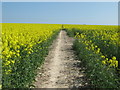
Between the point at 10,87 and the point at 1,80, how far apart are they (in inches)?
13.9

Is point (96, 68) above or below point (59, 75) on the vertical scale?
above

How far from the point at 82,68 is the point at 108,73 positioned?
11.1 ft

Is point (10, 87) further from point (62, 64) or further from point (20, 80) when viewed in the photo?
point (62, 64)

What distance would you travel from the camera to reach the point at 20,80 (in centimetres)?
674

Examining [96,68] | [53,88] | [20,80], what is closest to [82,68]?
[96,68]

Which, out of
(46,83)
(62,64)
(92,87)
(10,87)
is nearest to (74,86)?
(92,87)

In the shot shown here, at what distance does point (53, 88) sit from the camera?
7742 millimetres

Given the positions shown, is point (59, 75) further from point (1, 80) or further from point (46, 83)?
point (1, 80)

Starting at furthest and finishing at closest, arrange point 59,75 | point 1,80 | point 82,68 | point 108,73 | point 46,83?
1. point 82,68
2. point 59,75
3. point 46,83
4. point 108,73
5. point 1,80

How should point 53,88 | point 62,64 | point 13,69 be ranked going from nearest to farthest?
1. point 13,69
2. point 53,88
3. point 62,64

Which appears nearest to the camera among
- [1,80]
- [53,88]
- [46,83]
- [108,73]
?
[1,80]

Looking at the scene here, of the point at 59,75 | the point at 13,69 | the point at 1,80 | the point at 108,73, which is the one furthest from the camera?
the point at 59,75

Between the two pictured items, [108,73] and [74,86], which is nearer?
[108,73]

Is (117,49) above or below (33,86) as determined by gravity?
above
